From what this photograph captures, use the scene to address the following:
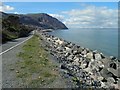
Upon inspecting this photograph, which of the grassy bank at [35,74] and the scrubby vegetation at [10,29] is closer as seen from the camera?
the grassy bank at [35,74]

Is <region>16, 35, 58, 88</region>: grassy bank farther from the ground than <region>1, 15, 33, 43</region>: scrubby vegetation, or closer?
closer

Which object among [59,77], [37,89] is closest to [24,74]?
[59,77]

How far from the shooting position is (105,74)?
830 inches

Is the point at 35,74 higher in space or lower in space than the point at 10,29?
lower

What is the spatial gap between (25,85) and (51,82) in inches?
53.5

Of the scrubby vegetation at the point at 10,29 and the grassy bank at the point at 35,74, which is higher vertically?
the scrubby vegetation at the point at 10,29

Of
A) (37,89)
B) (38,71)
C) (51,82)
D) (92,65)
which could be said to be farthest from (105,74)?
(37,89)

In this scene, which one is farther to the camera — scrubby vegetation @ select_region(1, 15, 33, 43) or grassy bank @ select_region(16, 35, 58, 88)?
scrubby vegetation @ select_region(1, 15, 33, 43)

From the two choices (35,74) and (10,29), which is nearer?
(35,74)

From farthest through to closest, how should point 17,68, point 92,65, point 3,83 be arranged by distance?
point 92,65
point 17,68
point 3,83

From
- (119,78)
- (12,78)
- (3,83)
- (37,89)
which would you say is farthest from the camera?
(119,78)

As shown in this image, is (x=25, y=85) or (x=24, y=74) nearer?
(x=25, y=85)

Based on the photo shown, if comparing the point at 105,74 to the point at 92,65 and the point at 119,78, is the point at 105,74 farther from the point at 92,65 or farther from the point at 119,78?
the point at 92,65

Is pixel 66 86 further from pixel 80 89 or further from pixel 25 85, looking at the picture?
pixel 25 85
